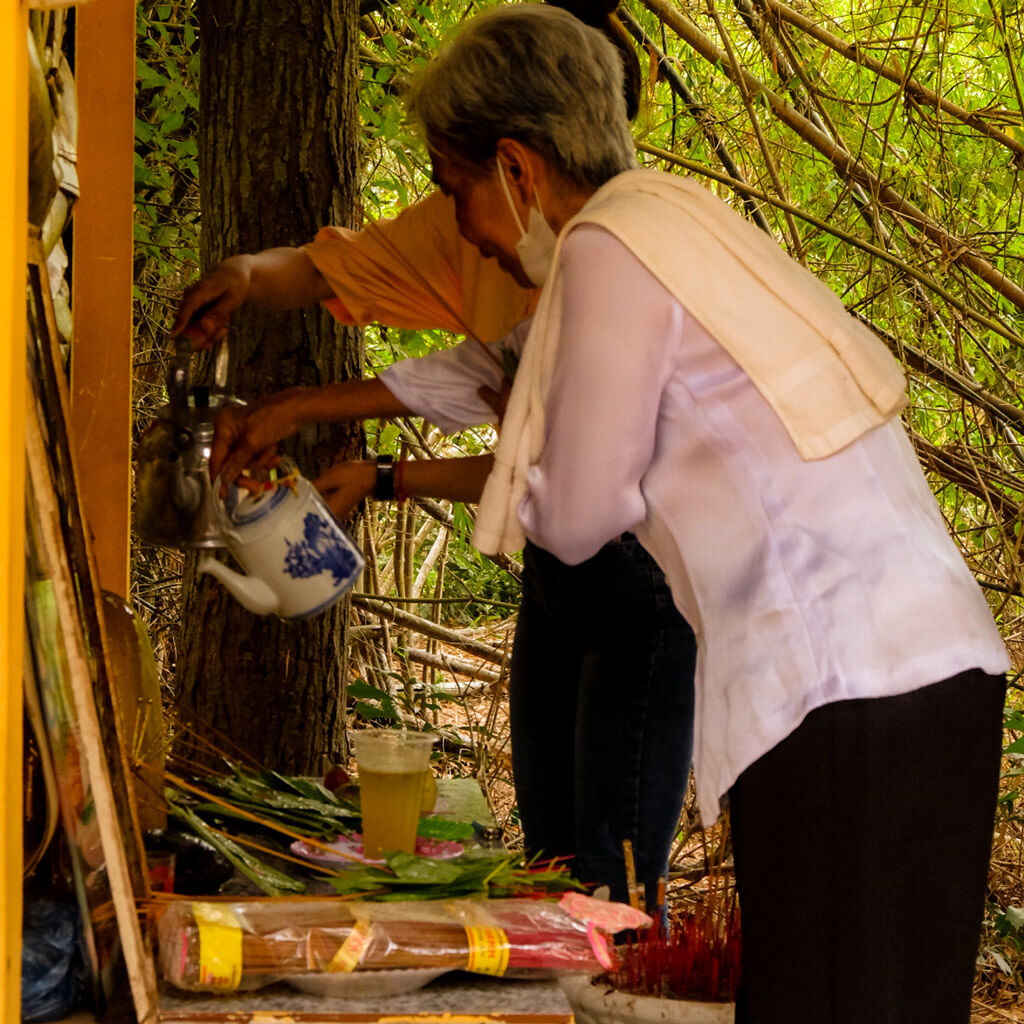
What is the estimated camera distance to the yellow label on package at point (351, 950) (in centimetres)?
105

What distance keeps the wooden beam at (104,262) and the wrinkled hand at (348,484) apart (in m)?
0.26

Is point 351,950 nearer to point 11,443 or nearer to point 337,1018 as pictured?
point 337,1018

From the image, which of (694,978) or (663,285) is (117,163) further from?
(694,978)

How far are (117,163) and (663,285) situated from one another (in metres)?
0.85

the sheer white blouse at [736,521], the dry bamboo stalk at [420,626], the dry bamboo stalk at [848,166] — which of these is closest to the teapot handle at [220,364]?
the sheer white blouse at [736,521]

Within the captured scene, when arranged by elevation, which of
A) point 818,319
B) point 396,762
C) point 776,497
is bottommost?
point 396,762

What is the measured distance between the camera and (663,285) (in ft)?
4.07

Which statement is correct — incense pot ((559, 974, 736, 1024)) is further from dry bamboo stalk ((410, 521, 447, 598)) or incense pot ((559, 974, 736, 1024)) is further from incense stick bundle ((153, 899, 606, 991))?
dry bamboo stalk ((410, 521, 447, 598))

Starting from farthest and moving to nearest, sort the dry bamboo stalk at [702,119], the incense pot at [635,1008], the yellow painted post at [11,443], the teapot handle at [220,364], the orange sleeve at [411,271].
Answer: the dry bamboo stalk at [702,119] < the orange sleeve at [411,271] < the teapot handle at [220,364] < the incense pot at [635,1008] < the yellow painted post at [11,443]

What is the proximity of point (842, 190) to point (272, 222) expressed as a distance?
146 centimetres

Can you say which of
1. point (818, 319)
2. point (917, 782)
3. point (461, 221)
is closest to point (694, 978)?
point (917, 782)

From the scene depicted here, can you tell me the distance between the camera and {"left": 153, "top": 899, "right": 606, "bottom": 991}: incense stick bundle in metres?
1.02

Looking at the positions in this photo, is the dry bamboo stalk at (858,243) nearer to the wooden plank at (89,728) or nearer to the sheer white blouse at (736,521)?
the sheer white blouse at (736,521)

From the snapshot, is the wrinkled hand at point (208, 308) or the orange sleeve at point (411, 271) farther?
the orange sleeve at point (411, 271)
